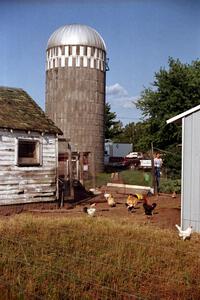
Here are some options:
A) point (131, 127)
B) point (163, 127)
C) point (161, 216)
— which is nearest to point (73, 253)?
point (161, 216)

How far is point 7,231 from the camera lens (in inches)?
412

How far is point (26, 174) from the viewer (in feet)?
51.1

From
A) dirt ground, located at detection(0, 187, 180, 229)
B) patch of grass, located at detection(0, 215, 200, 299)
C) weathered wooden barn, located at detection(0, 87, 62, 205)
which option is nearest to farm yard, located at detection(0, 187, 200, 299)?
patch of grass, located at detection(0, 215, 200, 299)

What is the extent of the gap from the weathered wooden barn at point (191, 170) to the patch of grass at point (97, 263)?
2.21 feet

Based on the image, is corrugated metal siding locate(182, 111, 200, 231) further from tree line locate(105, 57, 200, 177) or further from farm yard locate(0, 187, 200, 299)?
tree line locate(105, 57, 200, 177)

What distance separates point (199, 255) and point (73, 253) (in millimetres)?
2156

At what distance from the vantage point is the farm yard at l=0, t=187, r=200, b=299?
6133 mm

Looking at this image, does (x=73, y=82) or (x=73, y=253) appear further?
(x=73, y=82)

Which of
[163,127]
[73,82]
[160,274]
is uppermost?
[73,82]

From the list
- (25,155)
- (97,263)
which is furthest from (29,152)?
(97,263)

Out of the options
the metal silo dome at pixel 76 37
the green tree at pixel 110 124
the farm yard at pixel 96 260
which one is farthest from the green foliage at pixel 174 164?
the green tree at pixel 110 124

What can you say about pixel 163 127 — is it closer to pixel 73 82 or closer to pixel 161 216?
pixel 73 82

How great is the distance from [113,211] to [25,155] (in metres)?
3.44

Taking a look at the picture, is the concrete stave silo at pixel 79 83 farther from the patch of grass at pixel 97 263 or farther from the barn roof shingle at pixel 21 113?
the patch of grass at pixel 97 263
